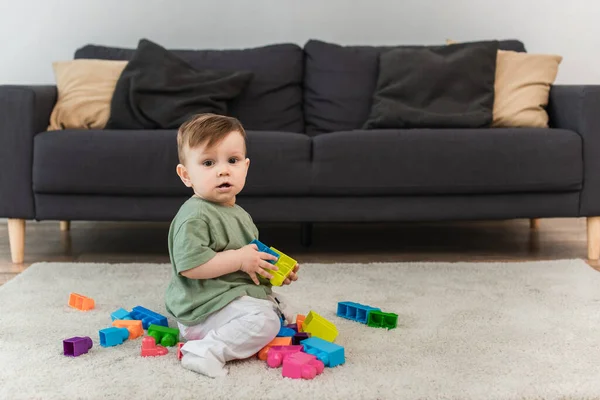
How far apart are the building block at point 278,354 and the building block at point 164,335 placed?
27 cm

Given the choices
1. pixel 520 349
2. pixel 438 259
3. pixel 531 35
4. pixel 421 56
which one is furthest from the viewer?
pixel 531 35

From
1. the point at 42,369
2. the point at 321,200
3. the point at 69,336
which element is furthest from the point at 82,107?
the point at 42,369

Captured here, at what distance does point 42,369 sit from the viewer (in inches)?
61.6

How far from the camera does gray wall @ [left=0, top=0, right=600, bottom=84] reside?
369cm

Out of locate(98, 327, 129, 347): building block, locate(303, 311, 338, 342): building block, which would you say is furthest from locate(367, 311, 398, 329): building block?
locate(98, 327, 129, 347): building block

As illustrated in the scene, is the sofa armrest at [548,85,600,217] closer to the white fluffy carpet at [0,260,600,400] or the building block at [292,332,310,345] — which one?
the white fluffy carpet at [0,260,600,400]

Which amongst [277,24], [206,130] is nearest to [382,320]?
[206,130]

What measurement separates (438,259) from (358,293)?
71 cm

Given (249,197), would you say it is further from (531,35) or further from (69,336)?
(531,35)

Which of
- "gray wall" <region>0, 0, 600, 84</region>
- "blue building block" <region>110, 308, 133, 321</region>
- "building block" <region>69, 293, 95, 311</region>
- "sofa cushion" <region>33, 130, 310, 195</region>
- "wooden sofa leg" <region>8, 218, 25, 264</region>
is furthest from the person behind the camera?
"gray wall" <region>0, 0, 600, 84</region>

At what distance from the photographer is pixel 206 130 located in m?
1.64

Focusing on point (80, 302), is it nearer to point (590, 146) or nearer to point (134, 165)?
point (134, 165)

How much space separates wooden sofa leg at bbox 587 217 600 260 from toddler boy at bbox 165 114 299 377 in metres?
1.59

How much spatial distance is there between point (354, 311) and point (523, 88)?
1589 millimetres
